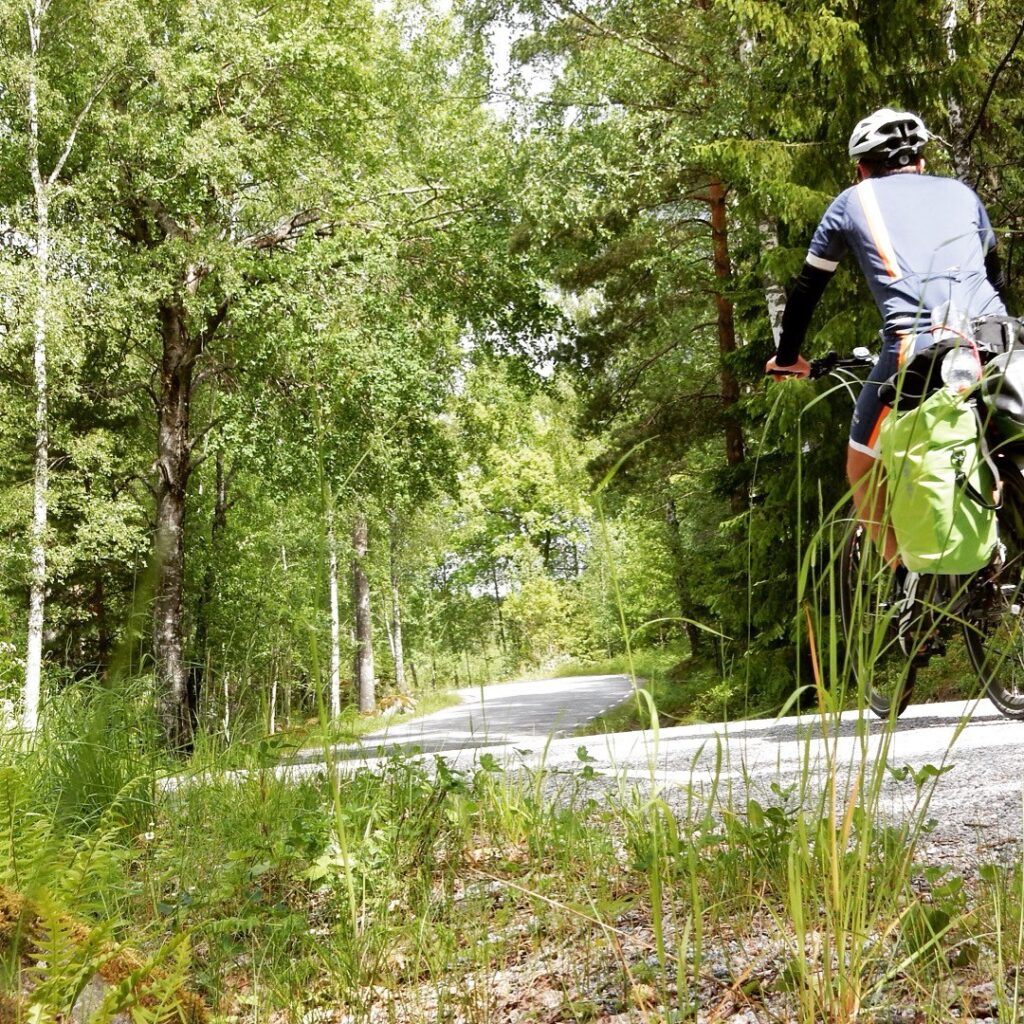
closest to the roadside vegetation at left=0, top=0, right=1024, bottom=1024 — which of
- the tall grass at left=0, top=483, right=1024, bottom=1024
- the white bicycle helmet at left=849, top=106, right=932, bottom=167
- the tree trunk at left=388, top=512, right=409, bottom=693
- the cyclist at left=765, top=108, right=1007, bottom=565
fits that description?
the tall grass at left=0, top=483, right=1024, bottom=1024

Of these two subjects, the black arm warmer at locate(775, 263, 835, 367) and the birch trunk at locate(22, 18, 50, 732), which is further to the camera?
the birch trunk at locate(22, 18, 50, 732)

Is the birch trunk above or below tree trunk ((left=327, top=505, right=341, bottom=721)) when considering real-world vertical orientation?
Answer: above

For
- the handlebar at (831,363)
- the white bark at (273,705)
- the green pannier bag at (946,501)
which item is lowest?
the white bark at (273,705)

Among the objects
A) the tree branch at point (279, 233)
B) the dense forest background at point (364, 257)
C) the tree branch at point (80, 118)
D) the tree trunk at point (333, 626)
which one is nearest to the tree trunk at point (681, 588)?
the dense forest background at point (364, 257)

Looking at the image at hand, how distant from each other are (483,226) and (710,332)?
6268mm

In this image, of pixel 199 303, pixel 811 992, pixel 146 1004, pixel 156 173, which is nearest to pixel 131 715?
pixel 146 1004

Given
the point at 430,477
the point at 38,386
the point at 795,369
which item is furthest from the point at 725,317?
the point at 795,369

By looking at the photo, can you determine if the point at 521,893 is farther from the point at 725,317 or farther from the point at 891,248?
the point at 725,317

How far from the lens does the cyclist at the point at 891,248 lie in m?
3.19

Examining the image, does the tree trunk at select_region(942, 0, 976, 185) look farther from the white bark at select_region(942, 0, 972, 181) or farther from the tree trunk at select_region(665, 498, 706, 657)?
the tree trunk at select_region(665, 498, 706, 657)

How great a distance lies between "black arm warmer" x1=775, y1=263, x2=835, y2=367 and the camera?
363cm

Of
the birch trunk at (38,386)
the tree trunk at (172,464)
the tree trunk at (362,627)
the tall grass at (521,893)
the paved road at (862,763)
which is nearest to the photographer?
the tall grass at (521,893)

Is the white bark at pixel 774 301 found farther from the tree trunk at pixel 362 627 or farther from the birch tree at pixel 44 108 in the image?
the tree trunk at pixel 362 627

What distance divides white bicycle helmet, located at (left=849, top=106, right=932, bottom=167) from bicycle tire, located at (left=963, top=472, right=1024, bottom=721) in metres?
1.22
